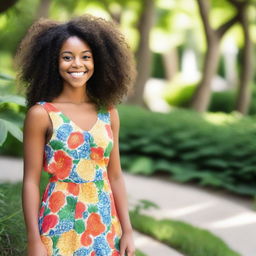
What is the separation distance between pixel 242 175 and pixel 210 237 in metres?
2.60

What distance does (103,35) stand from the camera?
2686mm

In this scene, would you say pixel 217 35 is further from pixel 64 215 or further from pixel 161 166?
pixel 64 215

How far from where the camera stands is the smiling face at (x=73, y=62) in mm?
2537

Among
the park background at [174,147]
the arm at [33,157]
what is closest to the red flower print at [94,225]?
the arm at [33,157]

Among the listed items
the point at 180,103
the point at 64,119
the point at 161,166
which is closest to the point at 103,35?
the point at 64,119

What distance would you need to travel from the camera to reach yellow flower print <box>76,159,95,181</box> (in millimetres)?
2500

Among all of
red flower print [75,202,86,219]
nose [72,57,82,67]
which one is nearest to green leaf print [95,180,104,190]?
red flower print [75,202,86,219]

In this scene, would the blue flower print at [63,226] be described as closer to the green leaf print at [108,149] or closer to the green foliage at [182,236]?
the green leaf print at [108,149]

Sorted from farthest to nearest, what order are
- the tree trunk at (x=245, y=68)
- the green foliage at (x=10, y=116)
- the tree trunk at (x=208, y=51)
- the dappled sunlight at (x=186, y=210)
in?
the tree trunk at (x=245, y=68) → the tree trunk at (x=208, y=51) → the dappled sunlight at (x=186, y=210) → the green foliage at (x=10, y=116)

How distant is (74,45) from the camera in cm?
255

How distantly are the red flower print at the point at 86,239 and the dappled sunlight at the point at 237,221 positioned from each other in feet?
11.1

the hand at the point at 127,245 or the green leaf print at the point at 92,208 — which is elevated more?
the green leaf print at the point at 92,208

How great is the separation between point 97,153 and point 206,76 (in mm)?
10188

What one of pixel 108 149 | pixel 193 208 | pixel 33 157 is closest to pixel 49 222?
pixel 33 157
